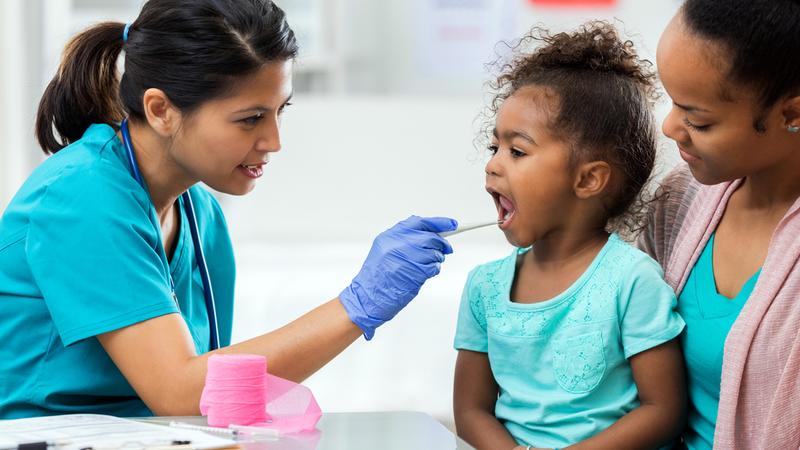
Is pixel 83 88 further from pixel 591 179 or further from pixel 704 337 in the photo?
pixel 704 337

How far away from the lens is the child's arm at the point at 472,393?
1530 millimetres

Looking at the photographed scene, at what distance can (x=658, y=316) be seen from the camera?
→ 1405 millimetres

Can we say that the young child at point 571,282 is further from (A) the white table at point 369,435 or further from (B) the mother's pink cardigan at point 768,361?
(A) the white table at point 369,435

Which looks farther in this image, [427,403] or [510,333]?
[427,403]

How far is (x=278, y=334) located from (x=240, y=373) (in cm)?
17

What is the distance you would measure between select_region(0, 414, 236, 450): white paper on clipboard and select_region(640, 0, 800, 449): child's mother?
0.70m

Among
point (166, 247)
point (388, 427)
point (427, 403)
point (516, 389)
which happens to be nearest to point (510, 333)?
point (516, 389)

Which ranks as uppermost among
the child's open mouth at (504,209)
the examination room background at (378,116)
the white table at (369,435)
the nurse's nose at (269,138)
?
the nurse's nose at (269,138)

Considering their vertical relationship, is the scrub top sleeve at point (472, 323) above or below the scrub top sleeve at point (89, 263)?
below

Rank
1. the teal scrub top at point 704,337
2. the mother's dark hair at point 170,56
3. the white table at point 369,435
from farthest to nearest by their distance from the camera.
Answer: the mother's dark hair at point 170,56 < the teal scrub top at point 704,337 < the white table at point 369,435

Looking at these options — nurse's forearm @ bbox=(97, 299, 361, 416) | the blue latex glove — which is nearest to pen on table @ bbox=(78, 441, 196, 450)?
nurse's forearm @ bbox=(97, 299, 361, 416)

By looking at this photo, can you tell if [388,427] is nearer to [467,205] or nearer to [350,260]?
[350,260]

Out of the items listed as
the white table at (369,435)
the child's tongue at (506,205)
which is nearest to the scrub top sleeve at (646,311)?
the child's tongue at (506,205)

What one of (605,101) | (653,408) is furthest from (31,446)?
(605,101)
